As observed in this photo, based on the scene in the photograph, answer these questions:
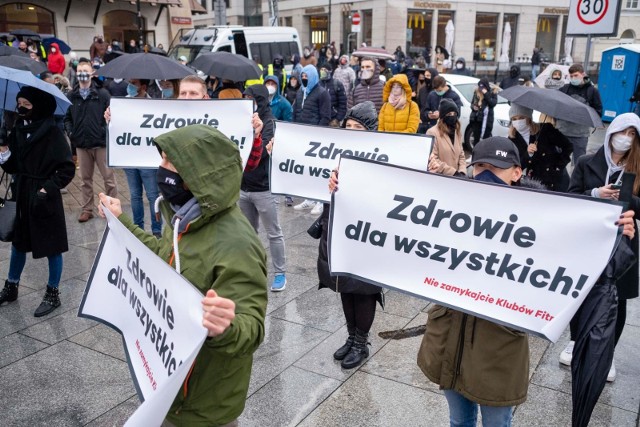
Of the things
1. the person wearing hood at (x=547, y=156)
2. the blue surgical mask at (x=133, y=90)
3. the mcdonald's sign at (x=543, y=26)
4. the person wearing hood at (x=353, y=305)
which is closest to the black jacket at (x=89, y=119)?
the blue surgical mask at (x=133, y=90)

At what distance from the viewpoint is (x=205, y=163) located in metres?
2.31

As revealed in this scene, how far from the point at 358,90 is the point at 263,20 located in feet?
146

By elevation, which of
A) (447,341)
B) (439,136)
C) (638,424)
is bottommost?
(638,424)

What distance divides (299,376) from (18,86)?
4.31 m

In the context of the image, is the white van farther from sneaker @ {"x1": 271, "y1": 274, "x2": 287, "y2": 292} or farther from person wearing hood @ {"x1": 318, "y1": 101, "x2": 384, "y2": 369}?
person wearing hood @ {"x1": 318, "y1": 101, "x2": 384, "y2": 369}

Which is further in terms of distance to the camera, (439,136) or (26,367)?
(439,136)

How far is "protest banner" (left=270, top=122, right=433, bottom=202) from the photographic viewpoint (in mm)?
4309

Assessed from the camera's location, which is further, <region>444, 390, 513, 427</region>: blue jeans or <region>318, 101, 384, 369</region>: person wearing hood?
<region>318, 101, 384, 369</region>: person wearing hood

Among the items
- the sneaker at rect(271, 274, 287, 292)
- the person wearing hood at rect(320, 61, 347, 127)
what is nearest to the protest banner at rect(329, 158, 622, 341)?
the sneaker at rect(271, 274, 287, 292)

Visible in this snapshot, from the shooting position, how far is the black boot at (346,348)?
4.29m

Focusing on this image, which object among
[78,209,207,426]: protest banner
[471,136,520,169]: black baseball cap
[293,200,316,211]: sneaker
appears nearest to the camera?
[78,209,207,426]: protest banner

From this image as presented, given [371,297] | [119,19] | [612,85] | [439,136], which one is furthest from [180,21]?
[371,297]

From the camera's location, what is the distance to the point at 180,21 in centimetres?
2905

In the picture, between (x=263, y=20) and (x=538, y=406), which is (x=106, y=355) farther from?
(x=263, y=20)
